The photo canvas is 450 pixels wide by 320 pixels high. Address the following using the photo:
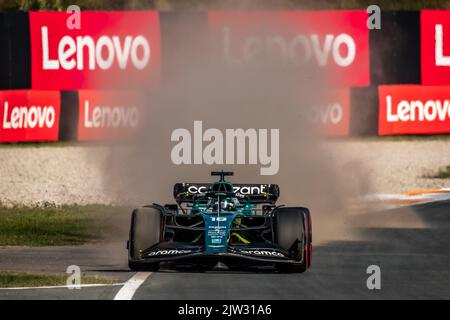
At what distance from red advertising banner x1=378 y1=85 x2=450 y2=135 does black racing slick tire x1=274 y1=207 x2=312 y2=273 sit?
20116 mm

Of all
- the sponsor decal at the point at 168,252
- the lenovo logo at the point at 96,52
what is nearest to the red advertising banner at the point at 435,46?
the lenovo logo at the point at 96,52

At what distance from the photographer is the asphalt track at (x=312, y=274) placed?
13.7 meters

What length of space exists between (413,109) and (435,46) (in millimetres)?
Answer: 1822

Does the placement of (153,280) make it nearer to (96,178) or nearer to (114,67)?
(96,178)

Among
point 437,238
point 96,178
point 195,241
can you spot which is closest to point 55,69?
point 96,178

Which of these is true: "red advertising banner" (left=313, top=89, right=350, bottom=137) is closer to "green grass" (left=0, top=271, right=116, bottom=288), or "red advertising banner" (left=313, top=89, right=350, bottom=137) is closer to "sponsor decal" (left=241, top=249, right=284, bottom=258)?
"sponsor decal" (left=241, top=249, right=284, bottom=258)

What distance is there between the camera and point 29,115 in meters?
35.7

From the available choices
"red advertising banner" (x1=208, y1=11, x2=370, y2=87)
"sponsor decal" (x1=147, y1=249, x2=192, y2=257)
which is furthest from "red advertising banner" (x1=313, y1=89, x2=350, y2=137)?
"sponsor decal" (x1=147, y1=249, x2=192, y2=257)

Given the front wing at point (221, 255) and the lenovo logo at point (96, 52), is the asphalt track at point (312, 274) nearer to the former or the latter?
the front wing at point (221, 255)

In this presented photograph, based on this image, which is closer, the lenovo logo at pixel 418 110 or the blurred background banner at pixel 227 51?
the blurred background banner at pixel 227 51

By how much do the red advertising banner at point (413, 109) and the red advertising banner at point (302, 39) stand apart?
0.83m

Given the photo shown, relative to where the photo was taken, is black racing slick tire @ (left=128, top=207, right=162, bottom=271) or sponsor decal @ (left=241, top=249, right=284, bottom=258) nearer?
sponsor decal @ (left=241, top=249, right=284, bottom=258)

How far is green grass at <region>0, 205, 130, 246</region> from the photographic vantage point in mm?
22109

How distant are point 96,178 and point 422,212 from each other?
9649mm
